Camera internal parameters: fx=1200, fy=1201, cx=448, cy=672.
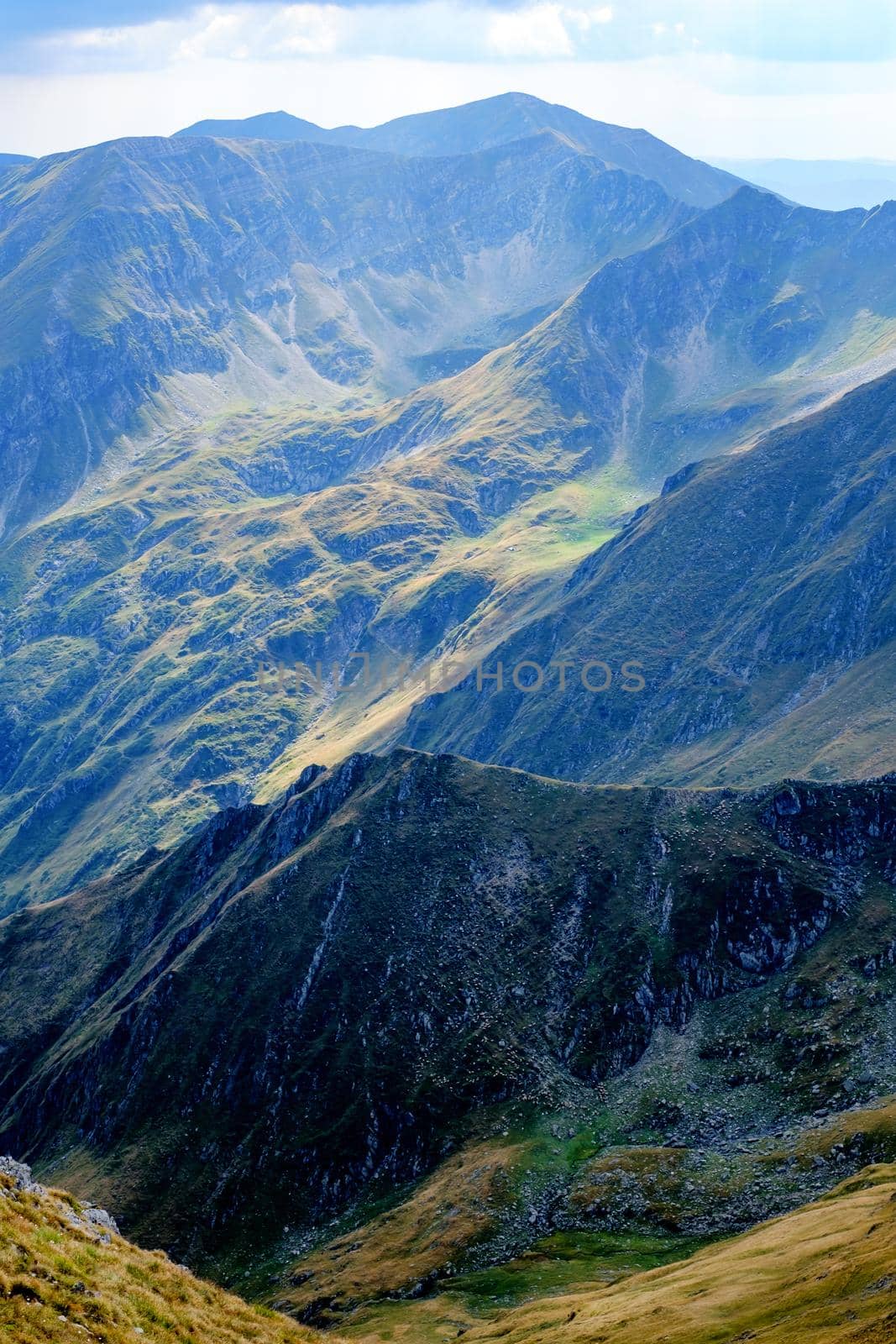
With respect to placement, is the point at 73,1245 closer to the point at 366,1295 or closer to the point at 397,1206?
the point at 366,1295

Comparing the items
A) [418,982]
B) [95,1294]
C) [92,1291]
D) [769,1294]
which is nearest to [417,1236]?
[418,982]

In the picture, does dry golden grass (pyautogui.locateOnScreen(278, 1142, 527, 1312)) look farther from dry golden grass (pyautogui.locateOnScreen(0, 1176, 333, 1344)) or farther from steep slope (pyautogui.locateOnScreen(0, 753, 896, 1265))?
dry golden grass (pyautogui.locateOnScreen(0, 1176, 333, 1344))

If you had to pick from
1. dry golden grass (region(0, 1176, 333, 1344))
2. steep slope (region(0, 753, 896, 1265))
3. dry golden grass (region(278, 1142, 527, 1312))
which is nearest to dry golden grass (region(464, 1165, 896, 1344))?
dry golden grass (region(278, 1142, 527, 1312))

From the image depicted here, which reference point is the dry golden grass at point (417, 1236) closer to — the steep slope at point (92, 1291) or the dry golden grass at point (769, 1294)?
the dry golden grass at point (769, 1294)

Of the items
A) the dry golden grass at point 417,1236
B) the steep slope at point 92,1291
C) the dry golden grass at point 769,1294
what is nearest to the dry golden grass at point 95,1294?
the steep slope at point 92,1291

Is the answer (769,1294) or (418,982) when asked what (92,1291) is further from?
(418,982)
